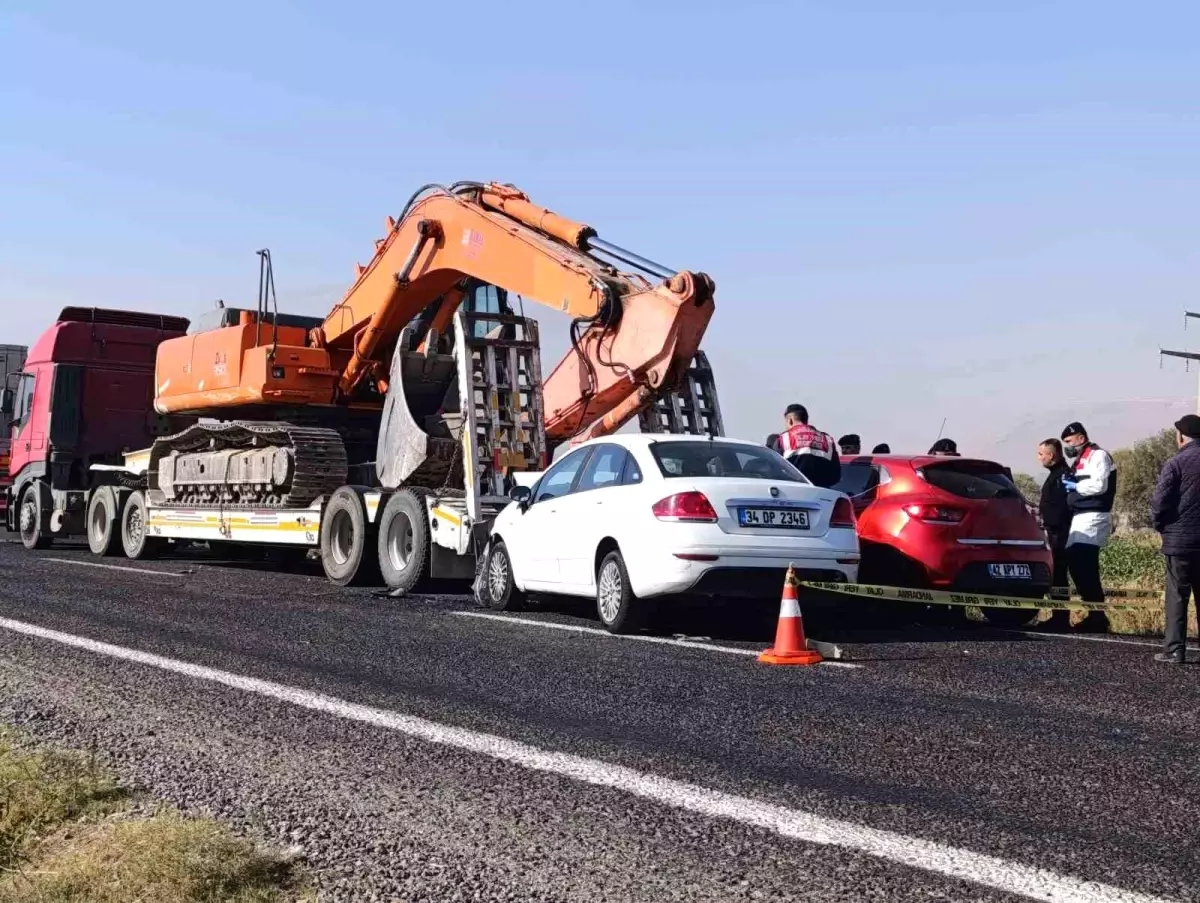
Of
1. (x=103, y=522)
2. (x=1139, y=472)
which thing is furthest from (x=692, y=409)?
(x=1139, y=472)

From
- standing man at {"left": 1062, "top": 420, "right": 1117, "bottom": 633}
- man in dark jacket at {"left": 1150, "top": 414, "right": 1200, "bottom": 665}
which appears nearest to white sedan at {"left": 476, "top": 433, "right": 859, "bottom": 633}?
man in dark jacket at {"left": 1150, "top": 414, "right": 1200, "bottom": 665}

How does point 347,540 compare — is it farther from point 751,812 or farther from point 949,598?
point 751,812

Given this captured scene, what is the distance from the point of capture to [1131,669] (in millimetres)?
9023

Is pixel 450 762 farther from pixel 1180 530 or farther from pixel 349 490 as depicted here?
pixel 349 490

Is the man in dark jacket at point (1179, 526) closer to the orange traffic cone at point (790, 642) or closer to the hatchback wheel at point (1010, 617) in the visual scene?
the hatchback wheel at point (1010, 617)

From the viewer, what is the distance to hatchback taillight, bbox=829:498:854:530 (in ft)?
34.3

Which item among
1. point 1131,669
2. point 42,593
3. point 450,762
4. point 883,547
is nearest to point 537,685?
point 450,762

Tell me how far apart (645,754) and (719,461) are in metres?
5.27

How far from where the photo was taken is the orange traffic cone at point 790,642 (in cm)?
883

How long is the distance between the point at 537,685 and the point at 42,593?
744 cm

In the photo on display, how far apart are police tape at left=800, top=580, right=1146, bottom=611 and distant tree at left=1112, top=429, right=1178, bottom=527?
217 feet

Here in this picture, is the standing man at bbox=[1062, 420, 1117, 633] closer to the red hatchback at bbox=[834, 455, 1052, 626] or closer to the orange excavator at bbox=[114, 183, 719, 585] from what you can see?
Result: the red hatchback at bbox=[834, 455, 1052, 626]

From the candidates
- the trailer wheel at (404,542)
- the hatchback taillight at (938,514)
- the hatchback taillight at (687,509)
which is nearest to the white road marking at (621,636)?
the hatchback taillight at (687,509)

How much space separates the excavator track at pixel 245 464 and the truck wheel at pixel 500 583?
4564mm
